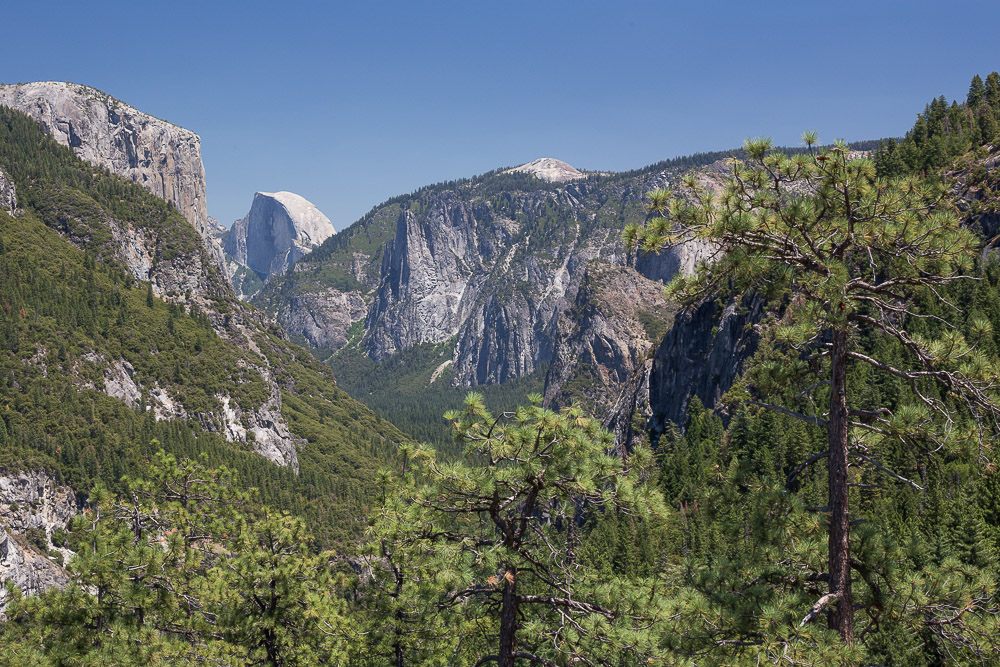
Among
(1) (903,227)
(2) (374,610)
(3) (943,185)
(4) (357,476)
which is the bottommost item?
(4) (357,476)

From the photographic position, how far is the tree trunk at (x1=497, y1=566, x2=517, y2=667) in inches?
528

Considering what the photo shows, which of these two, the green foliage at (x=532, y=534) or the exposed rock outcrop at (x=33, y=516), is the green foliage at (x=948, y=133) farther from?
the exposed rock outcrop at (x=33, y=516)

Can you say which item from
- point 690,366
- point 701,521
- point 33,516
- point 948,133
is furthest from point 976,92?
point 33,516

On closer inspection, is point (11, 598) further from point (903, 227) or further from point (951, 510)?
point (951, 510)

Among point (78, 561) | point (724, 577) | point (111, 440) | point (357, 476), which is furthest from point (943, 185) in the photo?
Result: point (357, 476)

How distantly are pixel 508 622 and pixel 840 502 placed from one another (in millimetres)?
6867

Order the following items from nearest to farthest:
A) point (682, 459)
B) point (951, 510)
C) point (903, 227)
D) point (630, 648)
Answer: point (903, 227) → point (630, 648) → point (951, 510) → point (682, 459)

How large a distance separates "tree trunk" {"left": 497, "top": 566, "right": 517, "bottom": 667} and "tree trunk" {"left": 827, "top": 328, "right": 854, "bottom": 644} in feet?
19.4

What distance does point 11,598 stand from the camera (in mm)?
20094

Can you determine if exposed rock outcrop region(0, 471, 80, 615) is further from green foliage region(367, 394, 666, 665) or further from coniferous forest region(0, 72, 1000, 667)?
green foliage region(367, 394, 666, 665)

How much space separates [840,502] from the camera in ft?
37.0

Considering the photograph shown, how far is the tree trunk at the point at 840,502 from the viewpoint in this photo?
1095cm

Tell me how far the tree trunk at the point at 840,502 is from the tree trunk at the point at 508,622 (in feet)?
19.4

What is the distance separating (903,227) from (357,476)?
195380 millimetres
